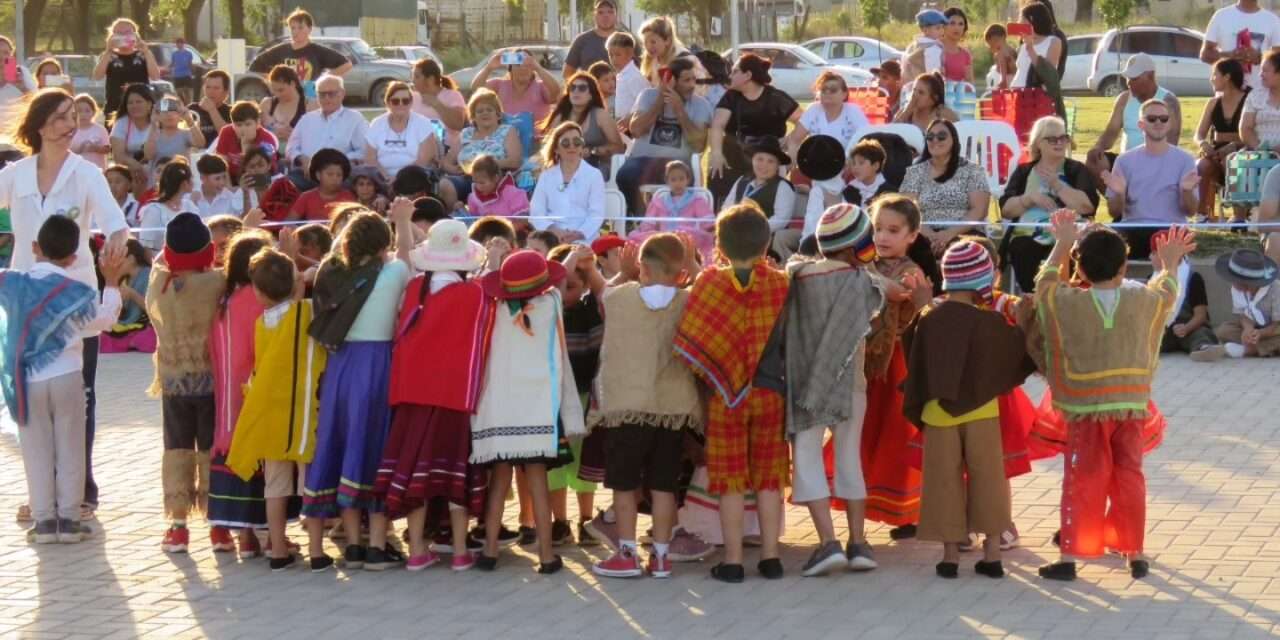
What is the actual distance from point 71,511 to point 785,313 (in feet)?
10.8

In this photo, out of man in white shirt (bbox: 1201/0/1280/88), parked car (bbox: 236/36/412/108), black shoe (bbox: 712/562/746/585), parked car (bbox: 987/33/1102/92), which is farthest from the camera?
parked car (bbox: 236/36/412/108)

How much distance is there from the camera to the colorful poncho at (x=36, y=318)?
26.7ft

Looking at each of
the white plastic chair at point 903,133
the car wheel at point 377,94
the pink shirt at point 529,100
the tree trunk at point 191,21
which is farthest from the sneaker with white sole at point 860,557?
the tree trunk at point 191,21

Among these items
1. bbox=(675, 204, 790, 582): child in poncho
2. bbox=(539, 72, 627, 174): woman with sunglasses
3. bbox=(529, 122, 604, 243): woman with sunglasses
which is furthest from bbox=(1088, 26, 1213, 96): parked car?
bbox=(675, 204, 790, 582): child in poncho

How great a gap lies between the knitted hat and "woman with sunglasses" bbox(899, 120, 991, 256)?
5.38 meters

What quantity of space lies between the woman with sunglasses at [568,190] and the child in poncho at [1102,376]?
6002 mm

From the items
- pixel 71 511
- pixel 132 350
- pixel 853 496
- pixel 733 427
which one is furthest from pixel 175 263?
pixel 132 350

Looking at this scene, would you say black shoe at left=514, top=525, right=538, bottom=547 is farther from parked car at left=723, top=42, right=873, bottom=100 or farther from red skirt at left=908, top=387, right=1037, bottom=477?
parked car at left=723, top=42, right=873, bottom=100

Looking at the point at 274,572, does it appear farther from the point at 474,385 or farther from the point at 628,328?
the point at 628,328

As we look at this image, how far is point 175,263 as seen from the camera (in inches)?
315

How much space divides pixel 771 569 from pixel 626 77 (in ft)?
27.6

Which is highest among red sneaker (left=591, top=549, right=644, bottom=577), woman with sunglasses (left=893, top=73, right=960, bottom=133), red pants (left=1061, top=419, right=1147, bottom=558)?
woman with sunglasses (left=893, top=73, right=960, bottom=133)

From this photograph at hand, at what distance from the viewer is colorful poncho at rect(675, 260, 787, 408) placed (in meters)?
7.28

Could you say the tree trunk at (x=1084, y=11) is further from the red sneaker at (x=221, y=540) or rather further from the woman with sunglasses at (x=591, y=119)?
the red sneaker at (x=221, y=540)
